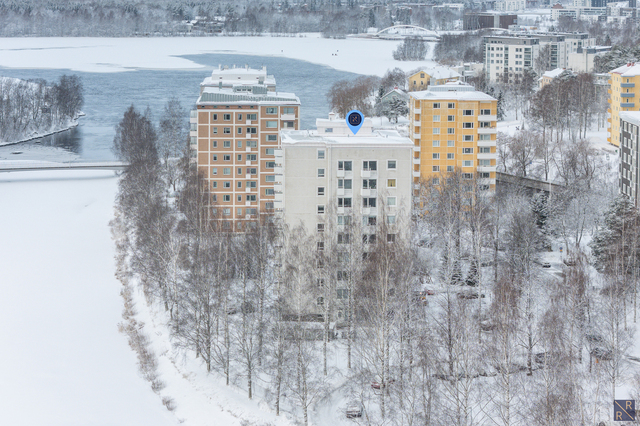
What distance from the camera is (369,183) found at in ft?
53.2

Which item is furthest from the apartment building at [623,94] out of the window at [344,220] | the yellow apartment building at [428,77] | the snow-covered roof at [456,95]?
the window at [344,220]

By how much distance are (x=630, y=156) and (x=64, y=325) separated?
12579 millimetres

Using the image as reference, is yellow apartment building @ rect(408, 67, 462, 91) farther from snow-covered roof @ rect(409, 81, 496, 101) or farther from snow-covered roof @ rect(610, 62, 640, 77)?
snow-covered roof @ rect(409, 81, 496, 101)

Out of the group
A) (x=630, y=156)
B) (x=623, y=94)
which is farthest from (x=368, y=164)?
(x=623, y=94)

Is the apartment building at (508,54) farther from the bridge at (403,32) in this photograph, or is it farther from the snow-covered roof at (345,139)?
the bridge at (403,32)

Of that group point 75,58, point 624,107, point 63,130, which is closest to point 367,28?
point 75,58

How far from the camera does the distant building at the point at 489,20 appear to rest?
10400 centimetres

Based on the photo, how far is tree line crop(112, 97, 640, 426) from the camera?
1246 cm

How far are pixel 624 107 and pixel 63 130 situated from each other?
2739 cm

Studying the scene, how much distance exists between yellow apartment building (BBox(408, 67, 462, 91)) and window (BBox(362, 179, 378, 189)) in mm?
31254

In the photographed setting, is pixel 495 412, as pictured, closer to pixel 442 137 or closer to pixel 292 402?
pixel 292 402

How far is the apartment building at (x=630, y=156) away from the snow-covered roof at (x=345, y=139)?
5.89 meters

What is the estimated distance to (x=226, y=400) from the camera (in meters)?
13.6

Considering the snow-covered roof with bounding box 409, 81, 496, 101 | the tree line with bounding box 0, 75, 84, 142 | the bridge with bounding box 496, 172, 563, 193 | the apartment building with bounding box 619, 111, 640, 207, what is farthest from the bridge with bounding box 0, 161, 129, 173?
the apartment building with bounding box 619, 111, 640, 207
